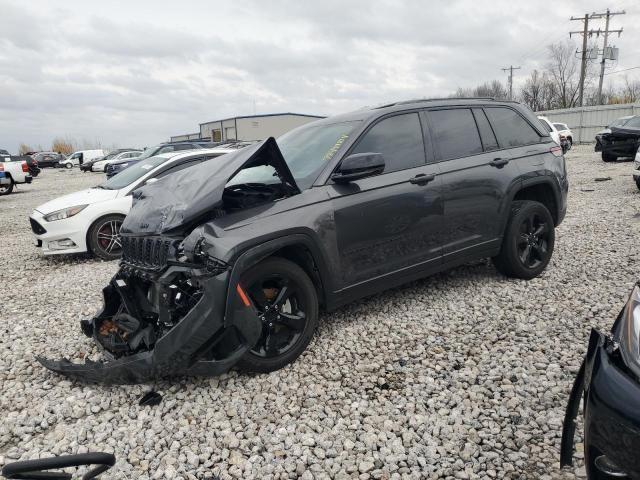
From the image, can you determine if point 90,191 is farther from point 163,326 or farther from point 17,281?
point 163,326

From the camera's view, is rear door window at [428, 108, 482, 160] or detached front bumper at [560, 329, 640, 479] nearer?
detached front bumper at [560, 329, 640, 479]

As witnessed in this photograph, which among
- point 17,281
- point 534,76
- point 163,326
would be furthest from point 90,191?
point 534,76

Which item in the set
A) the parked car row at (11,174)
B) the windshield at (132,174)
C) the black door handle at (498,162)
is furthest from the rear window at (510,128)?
the parked car row at (11,174)

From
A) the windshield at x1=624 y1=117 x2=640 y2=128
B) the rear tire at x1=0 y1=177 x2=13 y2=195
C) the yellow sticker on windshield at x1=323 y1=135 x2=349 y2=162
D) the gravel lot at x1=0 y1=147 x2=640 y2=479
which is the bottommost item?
the gravel lot at x1=0 y1=147 x2=640 y2=479

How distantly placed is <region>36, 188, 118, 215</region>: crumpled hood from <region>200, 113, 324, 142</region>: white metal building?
4632cm

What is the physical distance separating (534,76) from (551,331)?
68.8m

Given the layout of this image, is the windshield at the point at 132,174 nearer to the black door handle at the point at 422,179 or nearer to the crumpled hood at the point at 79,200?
the crumpled hood at the point at 79,200

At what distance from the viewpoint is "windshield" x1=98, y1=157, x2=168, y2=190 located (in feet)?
24.4

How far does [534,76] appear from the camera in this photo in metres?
62.6

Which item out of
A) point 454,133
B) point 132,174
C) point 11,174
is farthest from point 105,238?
point 11,174

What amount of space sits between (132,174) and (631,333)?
7.42 m

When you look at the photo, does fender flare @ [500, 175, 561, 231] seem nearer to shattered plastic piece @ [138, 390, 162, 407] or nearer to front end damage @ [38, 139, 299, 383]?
front end damage @ [38, 139, 299, 383]

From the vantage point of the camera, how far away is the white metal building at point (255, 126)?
5370cm

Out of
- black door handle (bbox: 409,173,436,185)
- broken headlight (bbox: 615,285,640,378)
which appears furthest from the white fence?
broken headlight (bbox: 615,285,640,378)
